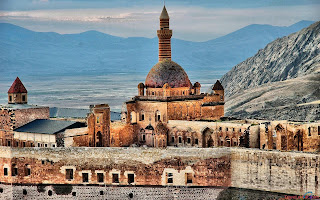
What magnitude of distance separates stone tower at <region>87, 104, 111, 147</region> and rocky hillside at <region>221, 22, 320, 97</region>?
69.0m

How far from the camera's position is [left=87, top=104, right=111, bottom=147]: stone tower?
56812mm

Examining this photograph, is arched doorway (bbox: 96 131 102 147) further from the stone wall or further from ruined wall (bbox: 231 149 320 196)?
ruined wall (bbox: 231 149 320 196)

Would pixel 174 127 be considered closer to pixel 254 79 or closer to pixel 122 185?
pixel 122 185

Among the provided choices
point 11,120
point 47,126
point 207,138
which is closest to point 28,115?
point 11,120

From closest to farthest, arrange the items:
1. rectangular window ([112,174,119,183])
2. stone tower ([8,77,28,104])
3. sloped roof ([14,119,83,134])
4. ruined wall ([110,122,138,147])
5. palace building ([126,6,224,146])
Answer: rectangular window ([112,174,119,183]), sloped roof ([14,119,83,134]), ruined wall ([110,122,138,147]), palace building ([126,6,224,146]), stone tower ([8,77,28,104])

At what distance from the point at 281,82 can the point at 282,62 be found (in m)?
29.9

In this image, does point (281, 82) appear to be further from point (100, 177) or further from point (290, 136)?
point (100, 177)

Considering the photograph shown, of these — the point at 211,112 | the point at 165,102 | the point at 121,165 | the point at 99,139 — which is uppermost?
the point at 165,102

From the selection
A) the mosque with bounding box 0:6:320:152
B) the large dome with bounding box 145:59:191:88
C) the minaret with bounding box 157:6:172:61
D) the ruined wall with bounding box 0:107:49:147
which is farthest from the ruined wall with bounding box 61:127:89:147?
the minaret with bounding box 157:6:172:61

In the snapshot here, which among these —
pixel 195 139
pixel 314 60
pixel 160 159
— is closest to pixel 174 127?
pixel 195 139

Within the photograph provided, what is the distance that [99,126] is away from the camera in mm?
57438

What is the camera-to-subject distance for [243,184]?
48250 millimetres

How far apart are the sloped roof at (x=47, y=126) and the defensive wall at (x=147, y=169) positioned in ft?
10.4

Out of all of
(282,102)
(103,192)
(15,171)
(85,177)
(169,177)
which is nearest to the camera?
(169,177)
